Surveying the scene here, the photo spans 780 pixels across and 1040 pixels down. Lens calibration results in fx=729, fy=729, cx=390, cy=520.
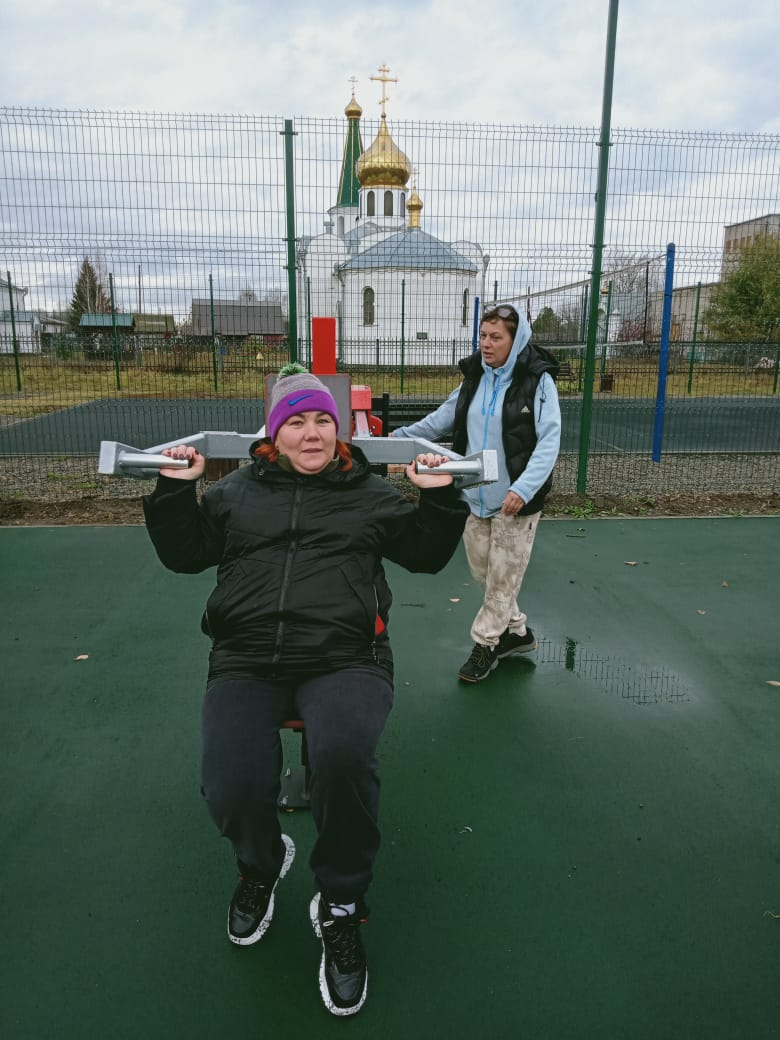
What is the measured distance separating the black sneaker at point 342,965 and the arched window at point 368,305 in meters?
7.73

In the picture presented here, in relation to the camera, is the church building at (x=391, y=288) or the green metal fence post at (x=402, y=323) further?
the green metal fence post at (x=402, y=323)

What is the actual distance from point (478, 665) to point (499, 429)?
1.04 meters

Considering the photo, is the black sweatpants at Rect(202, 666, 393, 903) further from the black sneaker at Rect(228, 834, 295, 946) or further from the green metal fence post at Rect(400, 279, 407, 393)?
the green metal fence post at Rect(400, 279, 407, 393)

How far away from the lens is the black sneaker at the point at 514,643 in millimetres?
3404

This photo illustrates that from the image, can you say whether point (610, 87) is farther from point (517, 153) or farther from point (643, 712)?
point (643, 712)

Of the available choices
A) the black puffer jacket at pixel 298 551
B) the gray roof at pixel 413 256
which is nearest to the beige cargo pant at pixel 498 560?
the black puffer jacket at pixel 298 551

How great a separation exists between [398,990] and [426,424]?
2.23 metres

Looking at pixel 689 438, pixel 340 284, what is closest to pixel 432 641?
pixel 340 284

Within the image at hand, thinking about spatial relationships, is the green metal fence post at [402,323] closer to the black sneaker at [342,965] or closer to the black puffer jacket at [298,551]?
the black puffer jacket at [298,551]

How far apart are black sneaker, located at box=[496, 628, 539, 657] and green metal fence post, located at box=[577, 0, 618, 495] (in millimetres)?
3482

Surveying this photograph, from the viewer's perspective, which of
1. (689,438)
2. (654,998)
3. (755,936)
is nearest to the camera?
(654,998)

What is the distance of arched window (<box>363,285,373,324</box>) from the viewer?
28.8 feet

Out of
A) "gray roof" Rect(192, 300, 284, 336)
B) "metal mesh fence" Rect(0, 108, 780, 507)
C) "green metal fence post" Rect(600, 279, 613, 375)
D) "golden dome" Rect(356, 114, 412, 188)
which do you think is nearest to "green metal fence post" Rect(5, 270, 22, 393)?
"metal mesh fence" Rect(0, 108, 780, 507)

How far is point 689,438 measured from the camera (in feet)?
37.4
